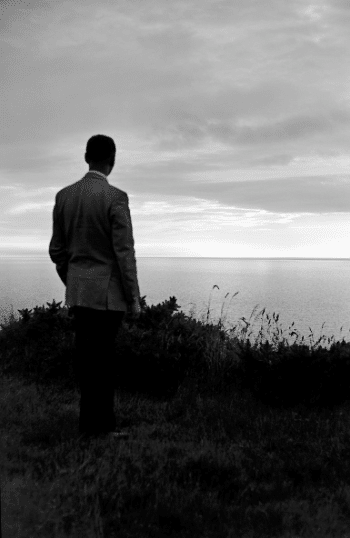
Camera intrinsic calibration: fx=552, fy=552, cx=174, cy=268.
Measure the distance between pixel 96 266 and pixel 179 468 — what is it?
203cm

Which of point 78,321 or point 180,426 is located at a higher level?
point 78,321

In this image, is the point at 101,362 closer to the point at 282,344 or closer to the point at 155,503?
the point at 155,503

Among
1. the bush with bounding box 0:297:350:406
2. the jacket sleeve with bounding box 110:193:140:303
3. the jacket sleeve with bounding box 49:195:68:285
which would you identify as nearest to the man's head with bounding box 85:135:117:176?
the jacket sleeve with bounding box 110:193:140:303

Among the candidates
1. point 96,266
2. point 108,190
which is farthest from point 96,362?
point 108,190

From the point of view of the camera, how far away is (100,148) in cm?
541

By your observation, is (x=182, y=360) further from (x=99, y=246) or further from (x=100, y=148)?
(x=100, y=148)

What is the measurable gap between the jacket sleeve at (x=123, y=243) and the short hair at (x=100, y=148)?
0.52 meters

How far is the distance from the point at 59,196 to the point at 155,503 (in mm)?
3039

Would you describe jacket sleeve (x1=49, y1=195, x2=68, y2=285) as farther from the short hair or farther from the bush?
the bush

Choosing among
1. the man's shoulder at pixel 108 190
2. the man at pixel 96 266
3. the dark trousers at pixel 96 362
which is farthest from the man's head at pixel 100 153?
the dark trousers at pixel 96 362

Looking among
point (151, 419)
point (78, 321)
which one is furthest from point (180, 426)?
point (78, 321)

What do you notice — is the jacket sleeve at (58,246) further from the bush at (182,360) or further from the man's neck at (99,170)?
the bush at (182,360)

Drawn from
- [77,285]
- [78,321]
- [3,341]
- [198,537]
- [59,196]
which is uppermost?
[59,196]

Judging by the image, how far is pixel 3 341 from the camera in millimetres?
9469
